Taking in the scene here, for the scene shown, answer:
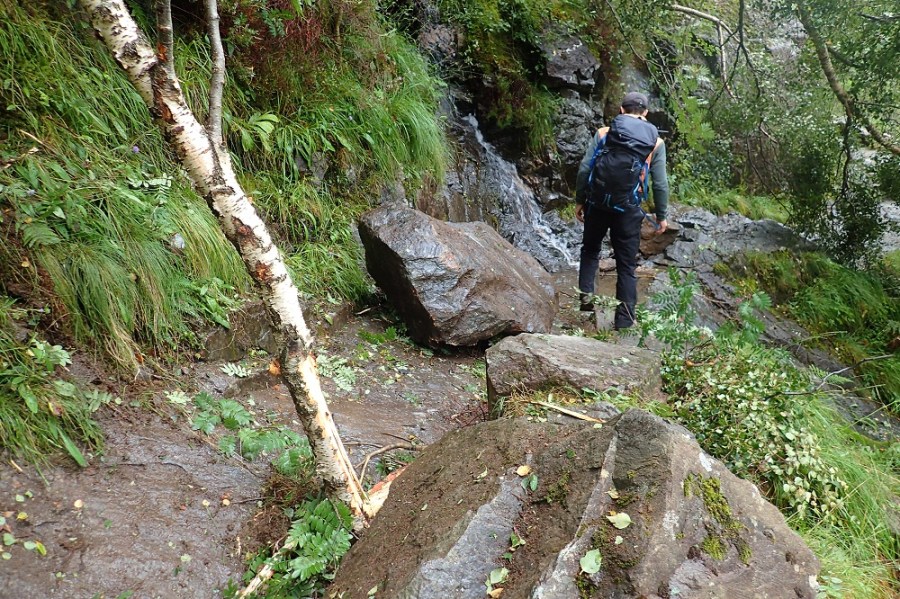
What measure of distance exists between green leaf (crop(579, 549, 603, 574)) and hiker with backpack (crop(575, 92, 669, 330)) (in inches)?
142

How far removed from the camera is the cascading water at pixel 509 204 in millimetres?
8508

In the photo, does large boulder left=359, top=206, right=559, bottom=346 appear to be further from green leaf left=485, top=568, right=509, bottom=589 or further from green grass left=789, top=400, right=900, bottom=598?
green leaf left=485, top=568, right=509, bottom=589

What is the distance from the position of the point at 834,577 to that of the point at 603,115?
29.9 feet

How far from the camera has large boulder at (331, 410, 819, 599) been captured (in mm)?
1784

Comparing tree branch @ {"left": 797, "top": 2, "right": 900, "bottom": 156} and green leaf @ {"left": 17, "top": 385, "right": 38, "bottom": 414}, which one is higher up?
tree branch @ {"left": 797, "top": 2, "right": 900, "bottom": 156}

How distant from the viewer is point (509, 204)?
891 cm

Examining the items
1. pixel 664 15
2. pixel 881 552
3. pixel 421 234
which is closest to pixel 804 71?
pixel 664 15

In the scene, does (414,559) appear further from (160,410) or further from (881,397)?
(881,397)

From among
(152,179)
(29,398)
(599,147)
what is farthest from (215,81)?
(599,147)

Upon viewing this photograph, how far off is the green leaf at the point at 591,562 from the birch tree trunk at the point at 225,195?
1153mm

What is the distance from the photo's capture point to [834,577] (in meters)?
2.51

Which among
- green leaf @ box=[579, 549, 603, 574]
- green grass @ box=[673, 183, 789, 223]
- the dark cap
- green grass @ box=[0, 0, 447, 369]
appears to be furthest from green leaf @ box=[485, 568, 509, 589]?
green grass @ box=[673, 183, 789, 223]

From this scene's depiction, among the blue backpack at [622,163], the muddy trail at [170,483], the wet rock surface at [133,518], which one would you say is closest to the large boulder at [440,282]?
the muddy trail at [170,483]

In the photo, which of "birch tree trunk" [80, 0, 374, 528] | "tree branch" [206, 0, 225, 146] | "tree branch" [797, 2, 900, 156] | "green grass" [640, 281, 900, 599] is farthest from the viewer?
"tree branch" [797, 2, 900, 156]
